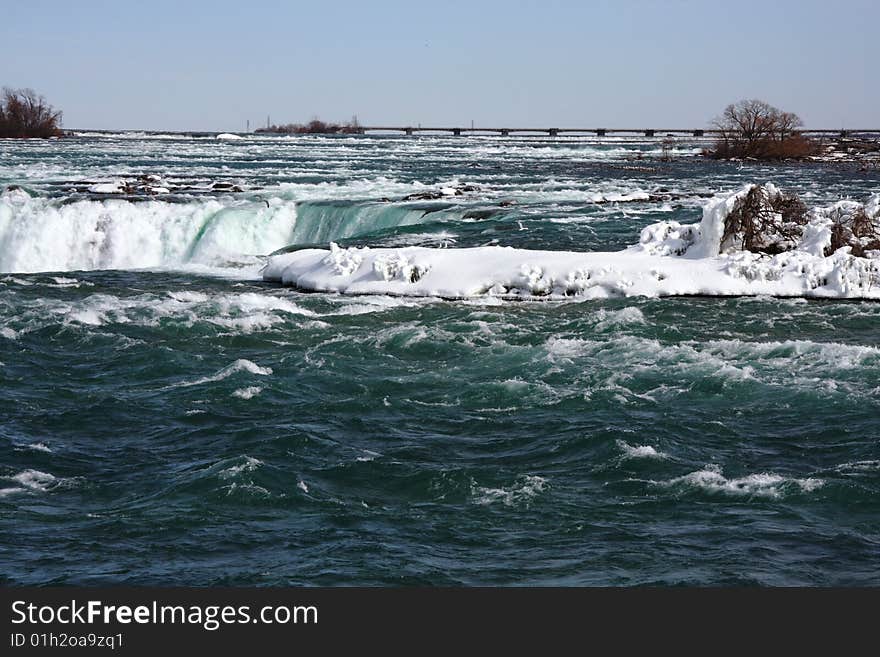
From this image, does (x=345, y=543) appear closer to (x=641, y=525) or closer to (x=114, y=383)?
(x=641, y=525)

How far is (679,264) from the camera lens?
942 inches

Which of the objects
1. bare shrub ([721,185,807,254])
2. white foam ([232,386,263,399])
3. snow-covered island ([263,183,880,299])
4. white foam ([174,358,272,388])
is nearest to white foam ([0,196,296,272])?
snow-covered island ([263,183,880,299])

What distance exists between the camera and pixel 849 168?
60.5 meters

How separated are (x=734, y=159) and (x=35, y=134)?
66.2 m

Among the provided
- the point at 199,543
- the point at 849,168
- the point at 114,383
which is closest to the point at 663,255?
the point at 114,383

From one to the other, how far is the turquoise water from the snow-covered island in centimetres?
76

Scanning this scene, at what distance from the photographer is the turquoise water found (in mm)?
11062

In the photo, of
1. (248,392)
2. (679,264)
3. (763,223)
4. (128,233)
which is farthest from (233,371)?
(128,233)

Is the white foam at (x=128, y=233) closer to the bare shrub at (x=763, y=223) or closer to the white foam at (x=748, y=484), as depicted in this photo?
the bare shrub at (x=763, y=223)

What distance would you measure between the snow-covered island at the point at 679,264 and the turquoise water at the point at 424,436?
2.48 feet

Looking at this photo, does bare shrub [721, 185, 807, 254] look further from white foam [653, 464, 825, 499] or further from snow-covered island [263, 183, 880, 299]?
white foam [653, 464, 825, 499]

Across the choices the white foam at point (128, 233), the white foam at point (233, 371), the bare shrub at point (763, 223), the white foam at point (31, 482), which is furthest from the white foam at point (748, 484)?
the white foam at point (128, 233)

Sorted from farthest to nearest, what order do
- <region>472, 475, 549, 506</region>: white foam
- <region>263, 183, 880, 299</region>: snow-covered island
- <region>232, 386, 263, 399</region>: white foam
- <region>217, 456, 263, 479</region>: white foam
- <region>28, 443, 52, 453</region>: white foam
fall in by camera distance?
<region>263, 183, 880, 299</region>: snow-covered island, <region>232, 386, 263, 399</region>: white foam, <region>28, 443, 52, 453</region>: white foam, <region>217, 456, 263, 479</region>: white foam, <region>472, 475, 549, 506</region>: white foam

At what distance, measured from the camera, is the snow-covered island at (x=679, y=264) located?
2302 cm
